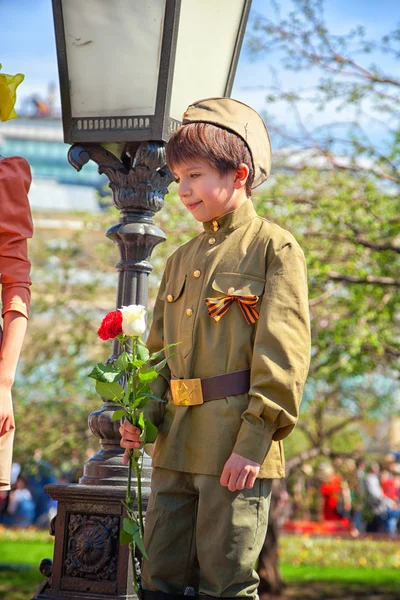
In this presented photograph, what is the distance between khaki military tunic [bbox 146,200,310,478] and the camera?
8.30 ft

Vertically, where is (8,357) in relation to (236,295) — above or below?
below

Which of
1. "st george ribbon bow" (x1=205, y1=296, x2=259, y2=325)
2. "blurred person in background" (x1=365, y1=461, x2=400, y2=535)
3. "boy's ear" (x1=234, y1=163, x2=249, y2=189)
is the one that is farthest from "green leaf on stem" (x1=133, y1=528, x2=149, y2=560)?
"blurred person in background" (x1=365, y1=461, x2=400, y2=535)

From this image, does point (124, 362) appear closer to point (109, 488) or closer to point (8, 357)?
point (8, 357)

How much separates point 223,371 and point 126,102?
1.39 meters

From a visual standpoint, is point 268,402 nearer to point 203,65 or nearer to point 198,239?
point 198,239

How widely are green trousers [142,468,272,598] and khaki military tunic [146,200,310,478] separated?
2.4 inches

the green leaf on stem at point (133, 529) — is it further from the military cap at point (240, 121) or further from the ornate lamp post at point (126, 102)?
the military cap at point (240, 121)

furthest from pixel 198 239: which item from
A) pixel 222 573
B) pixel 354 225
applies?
pixel 354 225

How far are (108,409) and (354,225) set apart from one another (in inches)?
167

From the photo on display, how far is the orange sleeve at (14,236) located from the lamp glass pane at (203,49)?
2.74 feet

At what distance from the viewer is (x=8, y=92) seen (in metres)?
3.06

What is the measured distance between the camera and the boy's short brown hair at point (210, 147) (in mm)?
2744

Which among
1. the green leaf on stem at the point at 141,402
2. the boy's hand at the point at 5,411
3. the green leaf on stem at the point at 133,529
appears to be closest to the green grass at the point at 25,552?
the boy's hand at the point at 5,411

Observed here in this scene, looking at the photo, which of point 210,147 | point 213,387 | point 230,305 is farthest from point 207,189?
point 213,387
